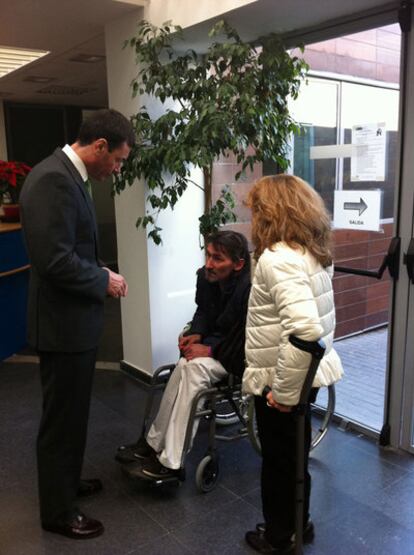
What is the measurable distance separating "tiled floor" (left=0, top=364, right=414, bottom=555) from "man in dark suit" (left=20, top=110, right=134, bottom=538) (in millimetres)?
129

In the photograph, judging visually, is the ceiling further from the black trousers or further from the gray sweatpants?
the black trousers

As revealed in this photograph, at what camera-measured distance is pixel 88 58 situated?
440 cm

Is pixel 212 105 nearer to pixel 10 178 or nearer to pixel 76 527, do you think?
pixel 76 527

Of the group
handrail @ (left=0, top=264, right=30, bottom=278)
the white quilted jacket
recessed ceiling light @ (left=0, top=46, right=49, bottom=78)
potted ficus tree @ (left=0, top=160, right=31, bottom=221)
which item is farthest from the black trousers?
recessed ceiling light @ (left=0, top=46, right=49, bottom=78)

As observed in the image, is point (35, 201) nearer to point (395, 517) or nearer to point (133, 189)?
point (133, 189)

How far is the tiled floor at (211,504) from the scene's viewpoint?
6.60 feet

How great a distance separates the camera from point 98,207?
287 inches

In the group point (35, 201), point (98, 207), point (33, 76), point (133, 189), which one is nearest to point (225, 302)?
point (35, 201)

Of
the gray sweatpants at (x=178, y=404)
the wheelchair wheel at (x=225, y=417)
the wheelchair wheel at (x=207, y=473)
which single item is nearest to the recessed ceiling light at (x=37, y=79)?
the wheelchair wheel at (x=225, y=417)

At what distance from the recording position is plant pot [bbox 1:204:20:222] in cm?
433

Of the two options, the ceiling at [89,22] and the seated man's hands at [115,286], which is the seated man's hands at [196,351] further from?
the ceiling at [89,22]

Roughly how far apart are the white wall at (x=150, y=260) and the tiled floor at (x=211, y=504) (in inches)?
28.6

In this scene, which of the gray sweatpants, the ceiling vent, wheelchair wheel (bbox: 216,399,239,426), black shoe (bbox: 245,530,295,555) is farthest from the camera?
the ceiling vent

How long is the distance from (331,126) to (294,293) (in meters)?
1.64
